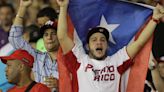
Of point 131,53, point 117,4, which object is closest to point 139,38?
point 131,53

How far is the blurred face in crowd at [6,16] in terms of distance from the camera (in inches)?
379

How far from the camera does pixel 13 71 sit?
7.00m

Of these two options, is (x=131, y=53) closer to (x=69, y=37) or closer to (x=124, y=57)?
(x=124, y=57)

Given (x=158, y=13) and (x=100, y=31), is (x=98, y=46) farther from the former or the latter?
(x=158, y=13)

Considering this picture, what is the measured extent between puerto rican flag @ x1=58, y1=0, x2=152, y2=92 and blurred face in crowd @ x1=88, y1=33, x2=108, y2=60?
0.32 meters

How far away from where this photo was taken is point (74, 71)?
7586mm

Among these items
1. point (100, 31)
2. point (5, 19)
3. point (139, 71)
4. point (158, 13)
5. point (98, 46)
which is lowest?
point (139, 71)

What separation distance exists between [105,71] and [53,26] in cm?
97

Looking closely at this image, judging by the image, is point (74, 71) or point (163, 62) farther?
point (163, 62)

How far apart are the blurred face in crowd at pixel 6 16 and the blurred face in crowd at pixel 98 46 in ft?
7.53

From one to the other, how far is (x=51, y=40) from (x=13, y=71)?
44.0 inches

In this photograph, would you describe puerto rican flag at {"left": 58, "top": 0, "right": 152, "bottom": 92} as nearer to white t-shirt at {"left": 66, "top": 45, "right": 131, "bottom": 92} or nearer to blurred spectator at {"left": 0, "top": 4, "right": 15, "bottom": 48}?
white t-shirt at {"left": 66, "top": 45, "right": 131, "bottom": 92}

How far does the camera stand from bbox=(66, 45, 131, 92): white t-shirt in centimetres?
747

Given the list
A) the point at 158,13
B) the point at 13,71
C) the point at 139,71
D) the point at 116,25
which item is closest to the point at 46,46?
the point at 116,25
